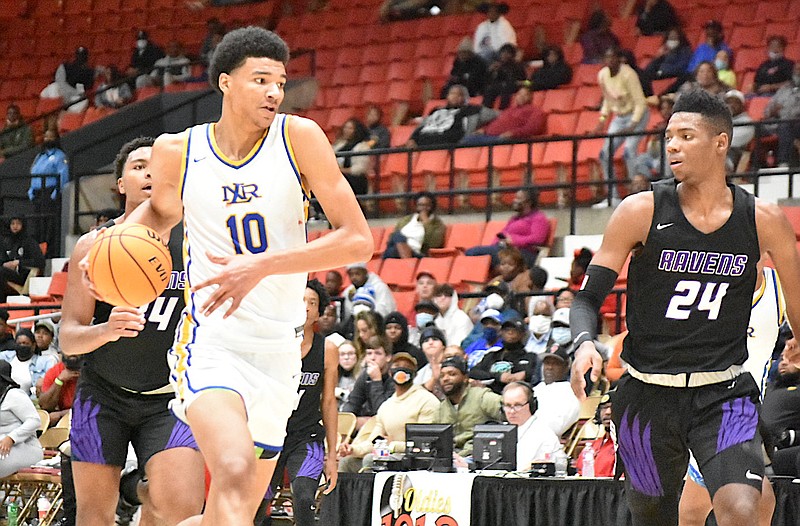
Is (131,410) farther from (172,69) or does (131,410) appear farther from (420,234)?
(172,69)

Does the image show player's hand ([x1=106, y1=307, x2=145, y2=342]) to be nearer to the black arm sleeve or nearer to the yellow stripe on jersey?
the yellow stripe on jersey

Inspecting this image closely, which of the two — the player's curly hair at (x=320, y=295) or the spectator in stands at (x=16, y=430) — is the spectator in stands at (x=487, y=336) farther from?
the spectator in stands at (x=16, y=430)

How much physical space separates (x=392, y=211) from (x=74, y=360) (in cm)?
559

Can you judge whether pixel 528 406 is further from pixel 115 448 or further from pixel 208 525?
pixel 208 525

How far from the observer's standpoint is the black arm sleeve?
17.1 ft

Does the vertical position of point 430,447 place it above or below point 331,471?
above

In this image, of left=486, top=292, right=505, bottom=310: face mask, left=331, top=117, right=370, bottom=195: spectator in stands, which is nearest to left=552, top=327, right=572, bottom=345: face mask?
left=486, top=292, right=505, bottom=310: face mask

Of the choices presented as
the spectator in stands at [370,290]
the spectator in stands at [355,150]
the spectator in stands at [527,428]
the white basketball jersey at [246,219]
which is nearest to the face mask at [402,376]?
the spectator in stands at [527,428]

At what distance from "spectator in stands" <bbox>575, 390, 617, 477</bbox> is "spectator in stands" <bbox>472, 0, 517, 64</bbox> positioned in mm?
9100

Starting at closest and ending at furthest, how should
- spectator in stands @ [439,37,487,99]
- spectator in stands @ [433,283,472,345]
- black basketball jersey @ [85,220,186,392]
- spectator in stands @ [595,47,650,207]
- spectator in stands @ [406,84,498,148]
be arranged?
black basketball jersey @ [85,220,186,392]
spectator in stands @ [433,283,472,345]
spectator in stands @ [595,47,650,207]
spectator in stands @ [406,84,498,148]
spectator in stands @ [439,37,487,99]

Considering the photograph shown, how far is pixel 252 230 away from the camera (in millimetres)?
4746

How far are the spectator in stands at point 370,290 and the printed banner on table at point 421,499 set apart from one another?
164 inches

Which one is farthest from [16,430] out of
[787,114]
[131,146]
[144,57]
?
[144,57]

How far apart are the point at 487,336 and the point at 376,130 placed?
5.95 m
